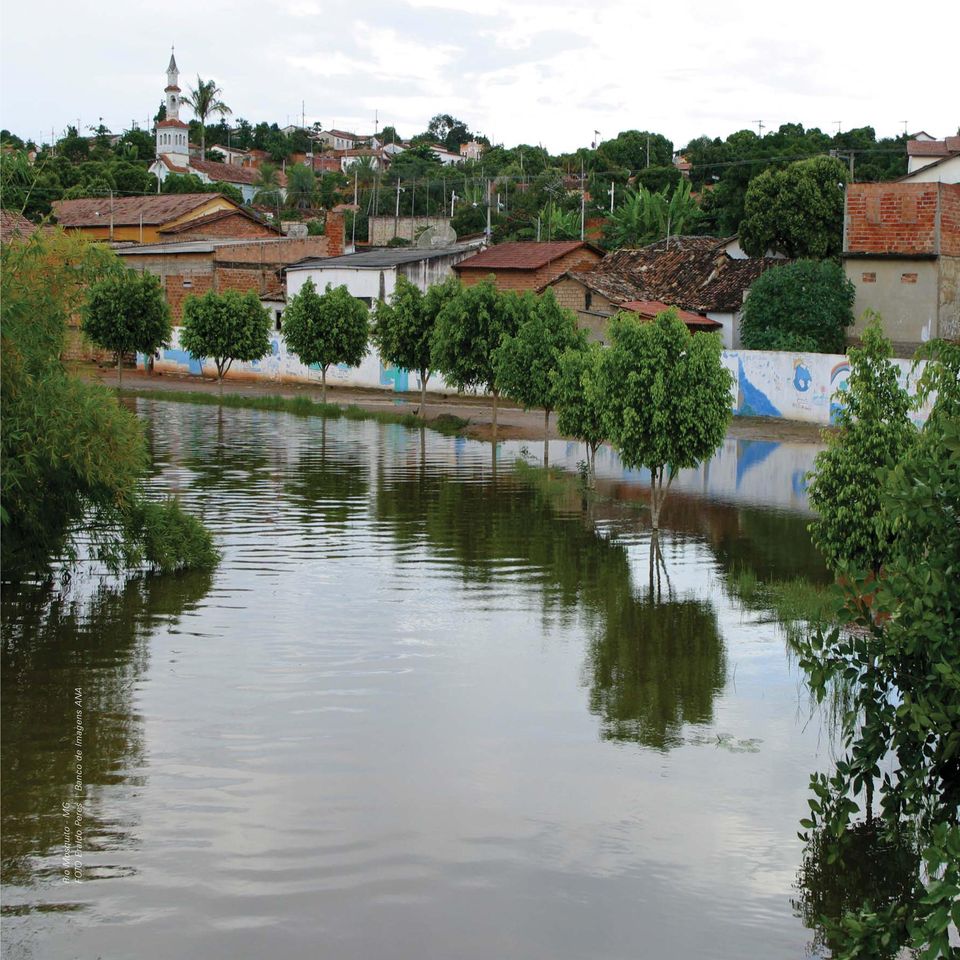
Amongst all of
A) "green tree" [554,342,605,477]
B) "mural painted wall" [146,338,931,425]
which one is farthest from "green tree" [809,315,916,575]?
"mural painted wall" [146,338,931,425]

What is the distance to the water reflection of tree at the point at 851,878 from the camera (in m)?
9.24

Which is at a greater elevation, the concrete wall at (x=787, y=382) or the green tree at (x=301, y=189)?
the green tree at (x=301, y=189)

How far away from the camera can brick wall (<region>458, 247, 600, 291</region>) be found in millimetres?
52938

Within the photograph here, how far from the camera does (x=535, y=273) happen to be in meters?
52.9

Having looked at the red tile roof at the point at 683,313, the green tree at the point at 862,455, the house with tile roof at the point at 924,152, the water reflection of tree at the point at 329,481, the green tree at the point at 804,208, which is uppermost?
the house with tile roof at the point at 924,152

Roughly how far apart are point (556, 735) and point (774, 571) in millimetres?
8261

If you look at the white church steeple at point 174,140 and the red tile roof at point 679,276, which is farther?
the white church steeple at point 174,140

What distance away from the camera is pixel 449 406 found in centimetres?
4553

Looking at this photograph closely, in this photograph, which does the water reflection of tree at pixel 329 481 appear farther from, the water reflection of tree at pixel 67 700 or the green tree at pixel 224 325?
the green tree at pixel 224 325

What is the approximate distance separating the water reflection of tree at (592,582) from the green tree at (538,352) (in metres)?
4.23

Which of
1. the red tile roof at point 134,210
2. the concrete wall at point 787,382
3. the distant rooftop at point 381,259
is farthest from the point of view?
the red tile roof at point 134,210

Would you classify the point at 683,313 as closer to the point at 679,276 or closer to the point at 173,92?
the point at 679,276

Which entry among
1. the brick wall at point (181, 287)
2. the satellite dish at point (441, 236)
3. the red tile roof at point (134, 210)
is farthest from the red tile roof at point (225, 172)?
the brick wall at point (181, 287)

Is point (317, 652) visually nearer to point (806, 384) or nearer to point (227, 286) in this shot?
point (806, 384)
